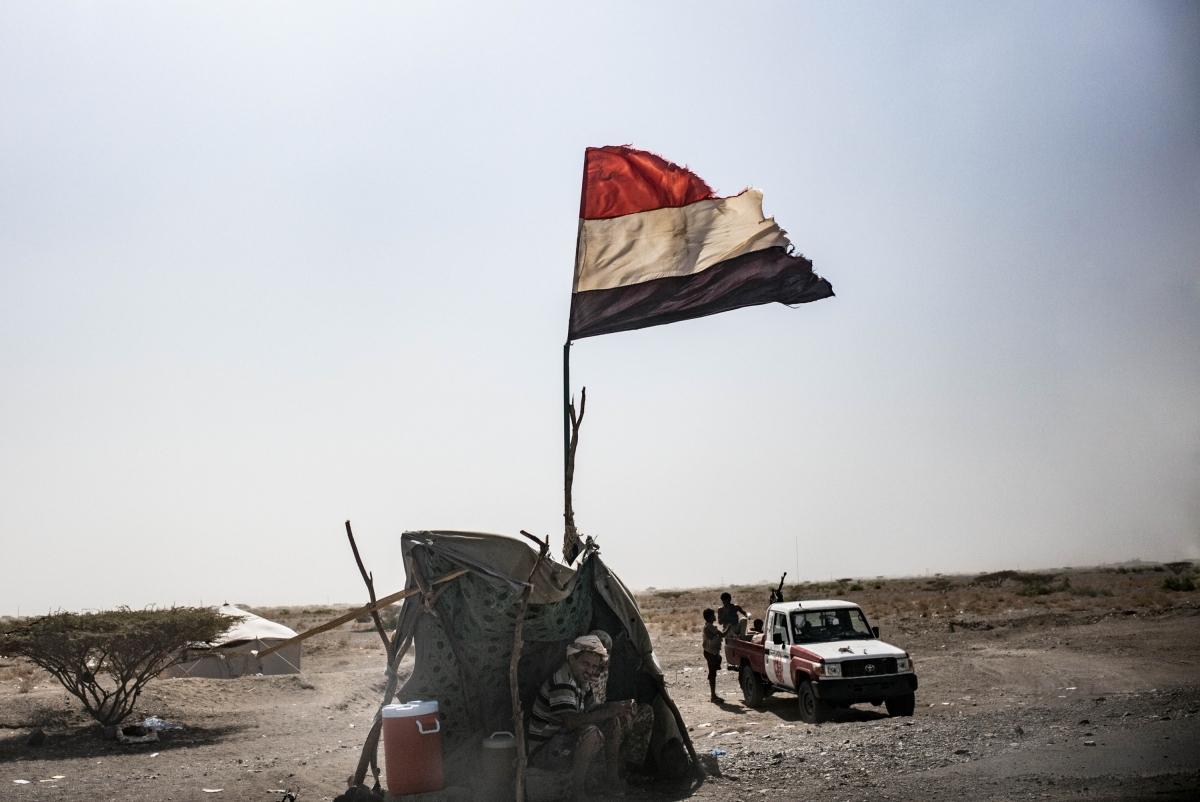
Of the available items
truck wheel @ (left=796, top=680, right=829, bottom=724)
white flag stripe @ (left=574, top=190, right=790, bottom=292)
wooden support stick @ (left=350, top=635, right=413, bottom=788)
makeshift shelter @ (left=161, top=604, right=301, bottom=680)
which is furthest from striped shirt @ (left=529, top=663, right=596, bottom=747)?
makeshift shelter @ (left=161, top=604, right=301, bottom=680)

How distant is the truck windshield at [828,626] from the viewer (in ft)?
51.3

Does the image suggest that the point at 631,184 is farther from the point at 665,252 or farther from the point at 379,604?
the point at 379,604

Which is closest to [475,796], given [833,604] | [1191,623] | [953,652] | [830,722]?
[830,722]

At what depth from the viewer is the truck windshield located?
15633mm

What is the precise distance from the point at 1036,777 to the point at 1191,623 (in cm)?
2077

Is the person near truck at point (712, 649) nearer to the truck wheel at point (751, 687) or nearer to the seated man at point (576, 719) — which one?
the truck wheel at point (751, 687)

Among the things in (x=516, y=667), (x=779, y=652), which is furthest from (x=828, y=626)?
(x=516, y=667)

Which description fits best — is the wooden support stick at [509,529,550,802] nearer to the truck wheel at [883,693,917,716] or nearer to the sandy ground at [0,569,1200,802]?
the sandy ground at [0,569,1200,802]

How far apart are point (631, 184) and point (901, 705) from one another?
8979mm

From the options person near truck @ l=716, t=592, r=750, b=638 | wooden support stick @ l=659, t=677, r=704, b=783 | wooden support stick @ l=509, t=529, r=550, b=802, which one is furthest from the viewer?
person near truck @ l=716, t=592, r=750, b=638

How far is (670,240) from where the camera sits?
11398 mm

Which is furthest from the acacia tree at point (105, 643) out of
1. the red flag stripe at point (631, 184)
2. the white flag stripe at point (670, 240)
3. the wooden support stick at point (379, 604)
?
the red flag stripe at point (631, 184)

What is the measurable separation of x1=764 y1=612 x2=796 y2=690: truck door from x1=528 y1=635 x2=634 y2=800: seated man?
6.70 m

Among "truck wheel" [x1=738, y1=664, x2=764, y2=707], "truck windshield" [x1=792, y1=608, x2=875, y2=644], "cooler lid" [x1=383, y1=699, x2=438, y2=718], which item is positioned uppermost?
"cooler lid" [x1=383, y1=699, x2=438, y2=718]
